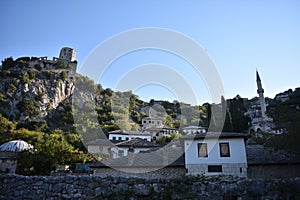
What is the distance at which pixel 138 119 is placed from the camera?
70.8 m

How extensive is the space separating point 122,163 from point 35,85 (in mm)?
62556

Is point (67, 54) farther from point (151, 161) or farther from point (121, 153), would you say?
point (151, 161)

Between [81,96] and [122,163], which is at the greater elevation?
[81,96]

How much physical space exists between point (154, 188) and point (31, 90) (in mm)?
70446


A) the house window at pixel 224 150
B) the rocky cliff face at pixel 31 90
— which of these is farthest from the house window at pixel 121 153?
the rocky cliff face at pixel 31 90

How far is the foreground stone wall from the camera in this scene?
604cm

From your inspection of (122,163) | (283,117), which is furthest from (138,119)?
(283,117)

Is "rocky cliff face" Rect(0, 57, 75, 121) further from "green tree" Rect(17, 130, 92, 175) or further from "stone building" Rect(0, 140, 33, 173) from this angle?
"green tree" Rect(17, 130, 92, 175)

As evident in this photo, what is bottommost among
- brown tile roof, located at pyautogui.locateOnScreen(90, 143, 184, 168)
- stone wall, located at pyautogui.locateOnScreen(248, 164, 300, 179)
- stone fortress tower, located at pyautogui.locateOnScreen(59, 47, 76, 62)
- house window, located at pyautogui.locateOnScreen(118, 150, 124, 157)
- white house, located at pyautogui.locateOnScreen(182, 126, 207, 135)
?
stone wall, located at pyautogui.locateOnScreen(248, 164, 300, 179)

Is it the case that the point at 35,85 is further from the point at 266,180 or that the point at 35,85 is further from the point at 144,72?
the point at 266,180

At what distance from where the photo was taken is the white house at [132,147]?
30.2 m

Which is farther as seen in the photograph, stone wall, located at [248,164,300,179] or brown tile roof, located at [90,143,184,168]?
brown tile roof, located at [90,143,184,168]

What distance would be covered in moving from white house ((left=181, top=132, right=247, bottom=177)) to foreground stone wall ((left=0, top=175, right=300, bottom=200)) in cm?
1023

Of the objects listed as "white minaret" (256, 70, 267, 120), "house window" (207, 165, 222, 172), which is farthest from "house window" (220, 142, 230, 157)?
"white minaret" (256, 70, 267, 120)
